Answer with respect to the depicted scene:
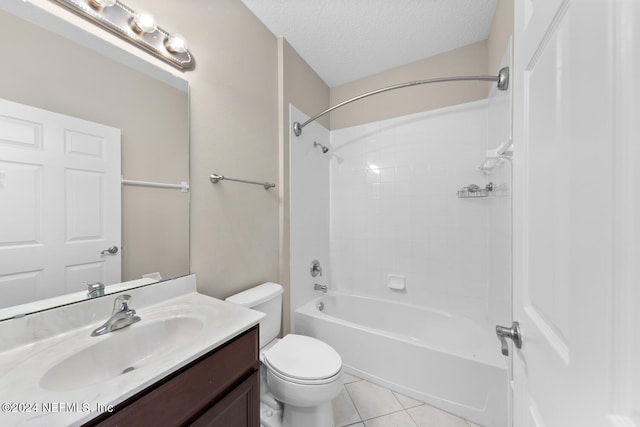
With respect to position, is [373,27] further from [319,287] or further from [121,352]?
[121,352]

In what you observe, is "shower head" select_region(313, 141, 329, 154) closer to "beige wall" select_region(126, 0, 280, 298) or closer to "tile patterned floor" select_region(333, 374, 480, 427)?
"beige wall" select_region(126, 0, 280, 298)

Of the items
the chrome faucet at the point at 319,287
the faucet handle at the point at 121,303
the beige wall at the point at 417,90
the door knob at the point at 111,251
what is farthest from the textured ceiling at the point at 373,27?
the chrome faucet at the point at 319,287

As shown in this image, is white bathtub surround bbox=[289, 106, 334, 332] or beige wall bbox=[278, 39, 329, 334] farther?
white bathtub surround bbox=[289, 106, 334, 332]

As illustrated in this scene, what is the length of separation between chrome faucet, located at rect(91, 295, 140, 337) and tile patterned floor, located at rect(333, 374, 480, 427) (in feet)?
4.21

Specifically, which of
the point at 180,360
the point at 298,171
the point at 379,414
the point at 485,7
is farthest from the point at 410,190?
the point at 180,360

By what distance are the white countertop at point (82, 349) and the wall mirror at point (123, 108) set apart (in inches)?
2.3

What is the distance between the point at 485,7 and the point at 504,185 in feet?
3.92

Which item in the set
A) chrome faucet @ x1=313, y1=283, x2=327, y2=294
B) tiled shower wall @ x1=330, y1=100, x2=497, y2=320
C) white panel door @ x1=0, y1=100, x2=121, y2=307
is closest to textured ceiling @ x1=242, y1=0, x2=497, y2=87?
tiled shower wall @ x1=330, y1=100, x2=497, y2=320

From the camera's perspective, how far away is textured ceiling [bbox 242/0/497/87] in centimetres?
150

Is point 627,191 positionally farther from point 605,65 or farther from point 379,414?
point 379,414

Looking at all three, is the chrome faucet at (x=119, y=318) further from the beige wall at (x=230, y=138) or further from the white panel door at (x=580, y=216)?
the white panel door at (x=580, y=216)

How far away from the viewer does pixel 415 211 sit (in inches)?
83.7

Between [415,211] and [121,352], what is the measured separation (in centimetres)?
211

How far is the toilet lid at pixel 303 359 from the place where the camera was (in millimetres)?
1178
